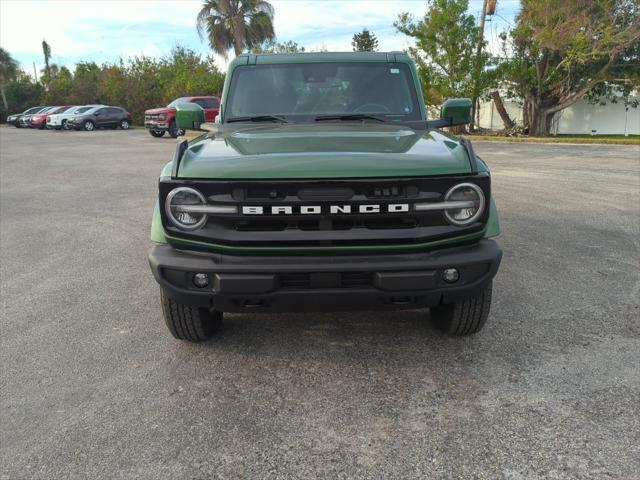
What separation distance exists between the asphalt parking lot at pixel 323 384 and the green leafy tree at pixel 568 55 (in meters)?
18.4

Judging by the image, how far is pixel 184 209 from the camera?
2863 millimetres

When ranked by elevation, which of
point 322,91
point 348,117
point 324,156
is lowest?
point 324,156

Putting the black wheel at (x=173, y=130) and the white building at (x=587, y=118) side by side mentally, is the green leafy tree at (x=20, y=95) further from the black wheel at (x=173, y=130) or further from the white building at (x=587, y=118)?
the white building at (x=587, y=118)

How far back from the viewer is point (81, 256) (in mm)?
5715

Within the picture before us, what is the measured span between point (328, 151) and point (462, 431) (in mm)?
1546

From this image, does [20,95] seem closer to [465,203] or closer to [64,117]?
[64,117]

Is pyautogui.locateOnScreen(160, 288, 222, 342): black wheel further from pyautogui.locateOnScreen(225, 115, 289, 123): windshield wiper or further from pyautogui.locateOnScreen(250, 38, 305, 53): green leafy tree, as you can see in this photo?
pyautogui.locateOnScreen(250, 38, 305, 53): green leafy tree

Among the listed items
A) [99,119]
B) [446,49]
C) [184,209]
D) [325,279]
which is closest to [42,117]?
[99,119]

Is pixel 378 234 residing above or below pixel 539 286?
above

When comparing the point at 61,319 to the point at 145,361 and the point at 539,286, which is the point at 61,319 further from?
the point at 539,286

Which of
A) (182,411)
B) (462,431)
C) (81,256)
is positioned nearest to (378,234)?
(462,431)

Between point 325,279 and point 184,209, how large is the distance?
2.68 feet

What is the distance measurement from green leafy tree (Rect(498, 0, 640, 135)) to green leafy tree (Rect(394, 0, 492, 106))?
5.19ft

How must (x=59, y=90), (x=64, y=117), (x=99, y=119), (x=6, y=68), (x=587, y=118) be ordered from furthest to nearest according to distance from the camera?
(x=6, y=68) → (x=59, y=90) → (x=64, y=117) → (x=99, y=119) → (x=587, y=118)
